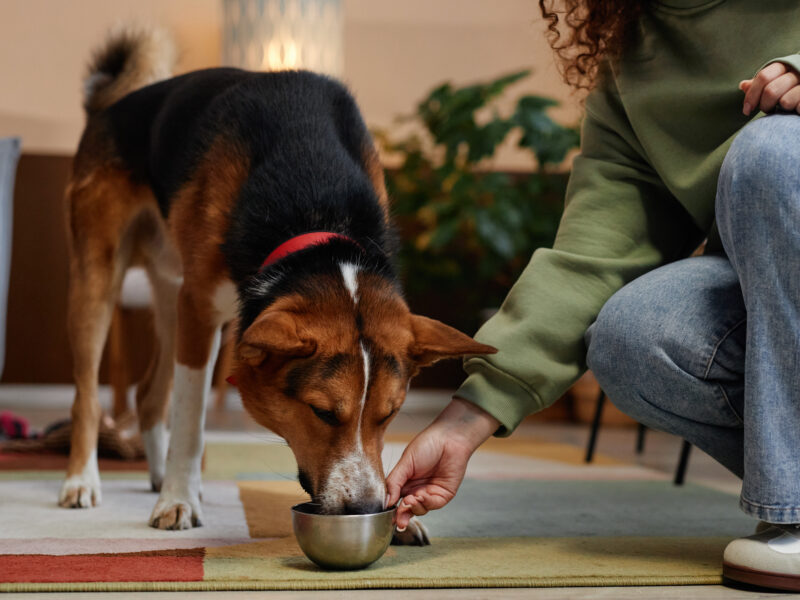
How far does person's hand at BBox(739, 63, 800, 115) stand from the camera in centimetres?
134

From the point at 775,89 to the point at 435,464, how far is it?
0.74 metres

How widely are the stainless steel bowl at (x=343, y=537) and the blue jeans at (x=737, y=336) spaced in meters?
0.44

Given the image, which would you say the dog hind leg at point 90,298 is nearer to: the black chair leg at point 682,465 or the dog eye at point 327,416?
the dog eye at point 327,416

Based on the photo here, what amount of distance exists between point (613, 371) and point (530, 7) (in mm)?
3876

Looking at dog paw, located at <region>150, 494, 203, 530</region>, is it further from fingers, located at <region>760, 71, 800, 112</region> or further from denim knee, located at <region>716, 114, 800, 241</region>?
fingers, located at <region>760, 71, 800, 112</region>

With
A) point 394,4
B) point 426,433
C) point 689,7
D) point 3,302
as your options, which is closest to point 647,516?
point 426,433

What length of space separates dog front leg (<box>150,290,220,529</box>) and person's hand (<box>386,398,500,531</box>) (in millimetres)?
572

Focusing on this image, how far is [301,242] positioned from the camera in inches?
63.6

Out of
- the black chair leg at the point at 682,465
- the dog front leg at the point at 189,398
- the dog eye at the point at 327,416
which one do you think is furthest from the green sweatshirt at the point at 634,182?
the black chair leg at the point at 682,465

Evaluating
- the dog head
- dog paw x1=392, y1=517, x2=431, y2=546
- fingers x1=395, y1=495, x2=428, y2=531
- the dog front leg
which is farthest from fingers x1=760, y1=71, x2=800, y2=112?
the dog front leg

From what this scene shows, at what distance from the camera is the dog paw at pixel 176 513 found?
69.3 inches

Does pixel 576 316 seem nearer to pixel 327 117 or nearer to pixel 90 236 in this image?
pixel 327 117

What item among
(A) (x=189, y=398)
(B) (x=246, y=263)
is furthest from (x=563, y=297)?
(A) (x=189, y=398)

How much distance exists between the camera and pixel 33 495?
6.92ft
